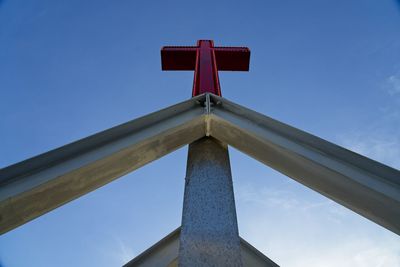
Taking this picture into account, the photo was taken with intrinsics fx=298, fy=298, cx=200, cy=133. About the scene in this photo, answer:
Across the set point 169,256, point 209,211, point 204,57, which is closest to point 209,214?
point 209,211

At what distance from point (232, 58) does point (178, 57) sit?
708 mm

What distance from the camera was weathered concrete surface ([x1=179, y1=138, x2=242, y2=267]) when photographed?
4.26ft

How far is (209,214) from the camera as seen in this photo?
1.45m

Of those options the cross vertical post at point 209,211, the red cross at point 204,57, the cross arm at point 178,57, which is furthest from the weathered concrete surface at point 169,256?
the cross arm at point 178,57

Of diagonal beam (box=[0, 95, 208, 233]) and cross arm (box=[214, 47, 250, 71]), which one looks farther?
cross arm (box=[214, 47, 250, 71])

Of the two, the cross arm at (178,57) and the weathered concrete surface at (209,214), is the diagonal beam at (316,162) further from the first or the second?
the cross arm at (178,57)

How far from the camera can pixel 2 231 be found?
111cm

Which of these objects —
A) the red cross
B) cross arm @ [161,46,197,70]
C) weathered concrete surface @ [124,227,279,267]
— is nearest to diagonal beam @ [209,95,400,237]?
weathered concrete surface @ [124,227,279,267]

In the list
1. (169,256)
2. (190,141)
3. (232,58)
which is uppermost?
(232,58)

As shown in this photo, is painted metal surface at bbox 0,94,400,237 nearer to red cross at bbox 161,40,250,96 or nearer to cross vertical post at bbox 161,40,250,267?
cross vertical post at bbox 161,40,250,267

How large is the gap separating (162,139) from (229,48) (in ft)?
8.47

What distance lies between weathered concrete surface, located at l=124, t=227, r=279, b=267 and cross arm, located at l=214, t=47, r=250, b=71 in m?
2.32

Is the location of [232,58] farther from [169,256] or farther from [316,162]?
[316,162]

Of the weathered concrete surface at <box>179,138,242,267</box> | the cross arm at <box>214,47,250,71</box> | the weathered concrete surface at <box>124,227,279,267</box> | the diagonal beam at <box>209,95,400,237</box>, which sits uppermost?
the cross arm at <box>214,47,250,71</box>
